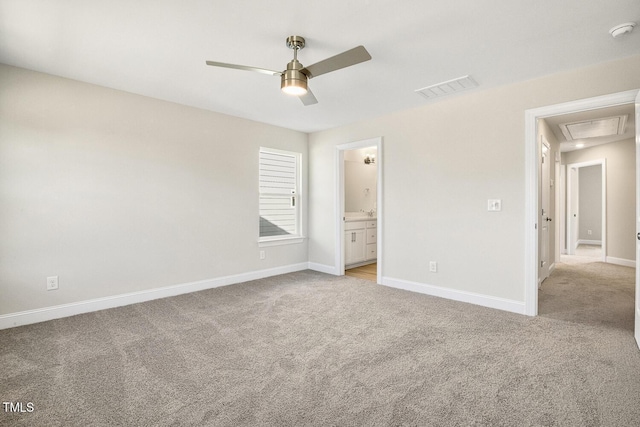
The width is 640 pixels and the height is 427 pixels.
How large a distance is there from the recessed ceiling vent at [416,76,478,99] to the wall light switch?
4.05 ft

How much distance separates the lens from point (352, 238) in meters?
5.56

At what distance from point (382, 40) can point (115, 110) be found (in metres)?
2.90

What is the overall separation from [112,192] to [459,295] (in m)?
4.07

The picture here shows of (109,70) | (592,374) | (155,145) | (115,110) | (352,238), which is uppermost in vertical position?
(109,70)

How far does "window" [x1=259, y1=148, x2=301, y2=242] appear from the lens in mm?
4930

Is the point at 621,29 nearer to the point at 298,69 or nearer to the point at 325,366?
the point at 298,69

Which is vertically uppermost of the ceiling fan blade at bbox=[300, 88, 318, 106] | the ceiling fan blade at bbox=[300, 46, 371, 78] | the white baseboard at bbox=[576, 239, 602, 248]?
the ceiling fan blade at bbox=[300, 46, 371, 78]

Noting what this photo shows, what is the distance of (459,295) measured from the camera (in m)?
3.66

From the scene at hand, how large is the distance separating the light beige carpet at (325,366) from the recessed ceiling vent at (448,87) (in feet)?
7.72

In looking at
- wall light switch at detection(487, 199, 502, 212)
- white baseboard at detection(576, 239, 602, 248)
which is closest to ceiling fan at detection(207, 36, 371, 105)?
wall light switch at detection(487, 199, 502, 212)

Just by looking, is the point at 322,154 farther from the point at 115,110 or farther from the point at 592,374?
the point at 592,374

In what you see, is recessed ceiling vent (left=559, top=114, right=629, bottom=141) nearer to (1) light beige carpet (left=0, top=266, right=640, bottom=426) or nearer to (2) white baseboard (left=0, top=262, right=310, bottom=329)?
(1) light beige carpet (left=0, top=266, right=640, bottom=426)


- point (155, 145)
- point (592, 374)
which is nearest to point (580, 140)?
point (592, 374)

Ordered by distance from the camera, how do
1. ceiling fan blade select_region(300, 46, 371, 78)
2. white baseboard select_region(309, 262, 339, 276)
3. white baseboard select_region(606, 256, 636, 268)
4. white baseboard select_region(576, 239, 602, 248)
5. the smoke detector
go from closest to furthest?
ceiling fan blade select_region(300, 46, 371, 78) → the smoke detector → white baseboard select_region(309, 262, 339, 276) → white baseboard select_region(606, 256, 636, 268) → white baseboard select_region(576, 239, 602, 248)
